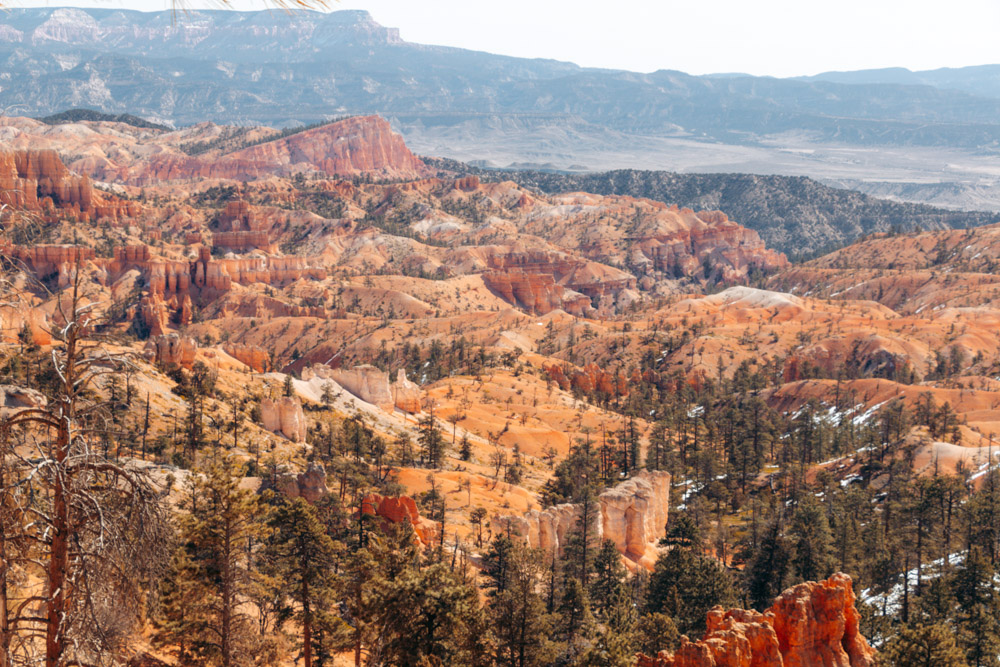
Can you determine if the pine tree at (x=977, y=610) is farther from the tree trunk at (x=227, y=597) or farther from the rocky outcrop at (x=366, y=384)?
the rocky outcrop at (x=366, y=384)

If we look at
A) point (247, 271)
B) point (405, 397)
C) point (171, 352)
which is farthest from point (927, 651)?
point (247, 271)

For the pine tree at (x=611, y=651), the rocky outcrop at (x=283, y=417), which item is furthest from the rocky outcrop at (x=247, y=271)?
the pine tree at (x=611, y=651)

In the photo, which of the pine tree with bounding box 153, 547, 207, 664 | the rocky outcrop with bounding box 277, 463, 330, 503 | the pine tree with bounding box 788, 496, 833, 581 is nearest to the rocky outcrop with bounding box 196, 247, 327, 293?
the rocky outcrop with bounding box 277, 463, 330, 503

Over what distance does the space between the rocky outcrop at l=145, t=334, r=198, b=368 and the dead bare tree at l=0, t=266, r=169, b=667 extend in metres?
60.0

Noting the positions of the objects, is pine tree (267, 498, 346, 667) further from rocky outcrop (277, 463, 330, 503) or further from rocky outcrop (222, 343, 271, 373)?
rocky outcrop (222, 343, 271, 373)

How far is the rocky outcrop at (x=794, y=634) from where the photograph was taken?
93.9 feet

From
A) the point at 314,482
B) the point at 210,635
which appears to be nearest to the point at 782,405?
the point at 314,482

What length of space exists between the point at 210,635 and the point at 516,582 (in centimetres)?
1089

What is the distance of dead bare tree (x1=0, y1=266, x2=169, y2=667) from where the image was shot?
11734mm

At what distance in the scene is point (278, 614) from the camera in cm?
3228

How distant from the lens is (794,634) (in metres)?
31.7

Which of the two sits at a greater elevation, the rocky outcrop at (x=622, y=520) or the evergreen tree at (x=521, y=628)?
the evergreen tree at (x=521, y=628)

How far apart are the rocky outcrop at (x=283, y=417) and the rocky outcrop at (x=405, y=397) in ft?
76.8

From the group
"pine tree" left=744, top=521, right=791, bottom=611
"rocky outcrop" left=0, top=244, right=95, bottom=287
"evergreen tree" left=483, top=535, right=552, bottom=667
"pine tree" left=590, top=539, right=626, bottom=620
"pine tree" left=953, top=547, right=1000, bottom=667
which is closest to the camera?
"evergreen tree" left=483, top=535, right=552, bottom=667
